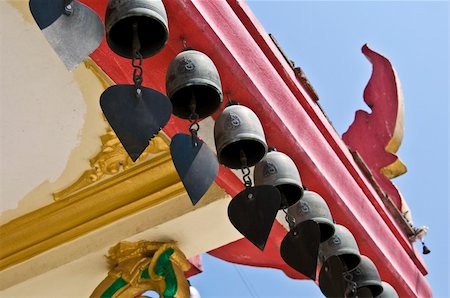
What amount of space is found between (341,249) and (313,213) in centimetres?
25

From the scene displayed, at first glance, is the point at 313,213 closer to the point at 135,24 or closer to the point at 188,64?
the point at 188,64

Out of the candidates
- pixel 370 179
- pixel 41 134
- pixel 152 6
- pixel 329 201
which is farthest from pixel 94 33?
pixel 370 179

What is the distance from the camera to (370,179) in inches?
195

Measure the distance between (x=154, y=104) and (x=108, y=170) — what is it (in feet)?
4.62

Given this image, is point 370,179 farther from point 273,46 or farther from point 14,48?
point 14,48

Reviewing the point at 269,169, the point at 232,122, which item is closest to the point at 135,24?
the point at 232,122

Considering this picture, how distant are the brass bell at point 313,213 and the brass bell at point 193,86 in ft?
2.08

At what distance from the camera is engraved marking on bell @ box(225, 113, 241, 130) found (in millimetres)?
3000

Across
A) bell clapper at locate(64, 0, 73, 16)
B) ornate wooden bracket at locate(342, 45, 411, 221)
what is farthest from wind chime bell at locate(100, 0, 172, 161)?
ornate wooden bracket at locate(342, 45, 411, 221)

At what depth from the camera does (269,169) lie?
127 inches

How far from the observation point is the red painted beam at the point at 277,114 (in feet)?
10.8

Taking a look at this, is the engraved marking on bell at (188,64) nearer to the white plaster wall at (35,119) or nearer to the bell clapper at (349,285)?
the white plaster wall at (35,119)

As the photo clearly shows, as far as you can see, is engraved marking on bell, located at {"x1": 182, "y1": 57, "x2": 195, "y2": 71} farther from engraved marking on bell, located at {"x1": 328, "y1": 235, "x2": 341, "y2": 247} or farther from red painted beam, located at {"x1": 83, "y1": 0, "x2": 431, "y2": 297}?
engraved marking on bell, located at {"x1": 328, "y1": 235, "x2": 341, "y2": 247}

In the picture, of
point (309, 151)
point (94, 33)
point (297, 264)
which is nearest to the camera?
point (94, 33)
